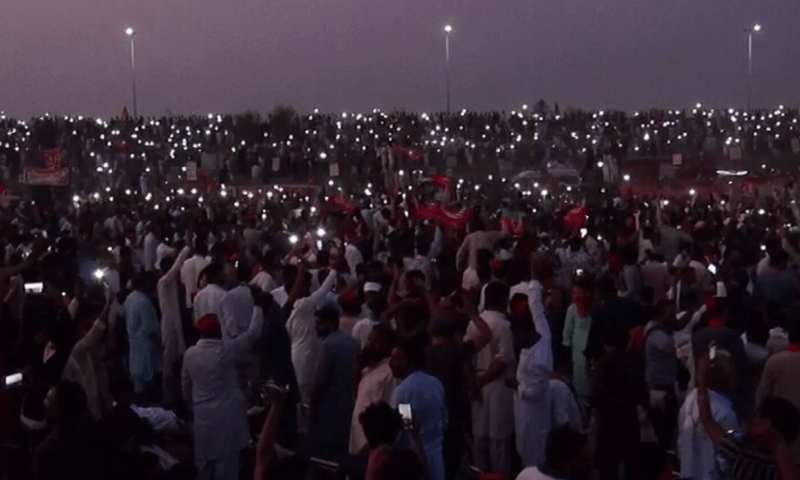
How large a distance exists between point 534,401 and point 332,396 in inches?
56.9

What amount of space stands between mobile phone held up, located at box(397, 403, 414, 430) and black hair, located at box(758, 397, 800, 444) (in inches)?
70.8

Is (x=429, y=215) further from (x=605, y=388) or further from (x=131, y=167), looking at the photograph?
→ (x=131, y=167)

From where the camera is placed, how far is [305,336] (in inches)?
425

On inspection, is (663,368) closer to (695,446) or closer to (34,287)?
(695,446)

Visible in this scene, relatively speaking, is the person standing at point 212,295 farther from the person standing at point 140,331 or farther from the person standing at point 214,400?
the person standing at point 214,400

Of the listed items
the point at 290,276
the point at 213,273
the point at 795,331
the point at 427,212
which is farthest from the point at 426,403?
the point at 427,212

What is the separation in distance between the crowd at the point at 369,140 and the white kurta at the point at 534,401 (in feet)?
100

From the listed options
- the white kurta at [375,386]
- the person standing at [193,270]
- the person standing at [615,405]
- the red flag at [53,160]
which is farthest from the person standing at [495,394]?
the red flag at [53,160]

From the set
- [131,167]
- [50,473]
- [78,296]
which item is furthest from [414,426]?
[131,167]

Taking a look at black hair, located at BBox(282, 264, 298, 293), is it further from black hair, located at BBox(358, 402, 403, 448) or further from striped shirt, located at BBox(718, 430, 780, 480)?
striped shirt, located at BBox(718, 430, 780, 480)

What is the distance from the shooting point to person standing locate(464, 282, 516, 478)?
950 centimetres

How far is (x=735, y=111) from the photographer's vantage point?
73.0m

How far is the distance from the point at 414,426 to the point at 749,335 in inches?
157

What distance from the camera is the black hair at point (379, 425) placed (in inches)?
243
